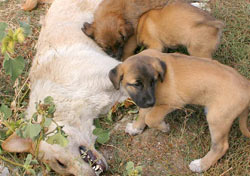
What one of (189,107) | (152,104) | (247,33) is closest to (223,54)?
(247,33)

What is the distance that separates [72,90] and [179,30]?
6.37 feet

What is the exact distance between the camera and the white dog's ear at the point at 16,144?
430cm

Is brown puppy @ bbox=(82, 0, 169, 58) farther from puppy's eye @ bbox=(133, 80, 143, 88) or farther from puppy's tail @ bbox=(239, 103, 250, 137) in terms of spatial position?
puppy's tail @ bbox=(239, 103, 250, 137)

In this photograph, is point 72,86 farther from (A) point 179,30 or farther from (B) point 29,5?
(B) point 29,5

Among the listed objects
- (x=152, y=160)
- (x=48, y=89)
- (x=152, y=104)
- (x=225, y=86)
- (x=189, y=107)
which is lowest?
(x=152, y=160)

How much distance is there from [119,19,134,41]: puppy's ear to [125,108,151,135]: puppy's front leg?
4.89ft

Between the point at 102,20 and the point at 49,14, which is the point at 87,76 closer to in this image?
the point at 102,20

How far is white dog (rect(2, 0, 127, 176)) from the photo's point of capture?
4508mm

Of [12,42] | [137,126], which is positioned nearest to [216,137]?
[137,126]

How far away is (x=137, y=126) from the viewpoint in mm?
4996

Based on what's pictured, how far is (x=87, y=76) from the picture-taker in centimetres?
526

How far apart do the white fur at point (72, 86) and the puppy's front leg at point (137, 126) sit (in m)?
0.55

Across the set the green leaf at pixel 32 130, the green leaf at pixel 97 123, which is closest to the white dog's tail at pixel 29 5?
Answer: the green leaf at pixel 97 123

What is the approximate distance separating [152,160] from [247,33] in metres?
3.20
